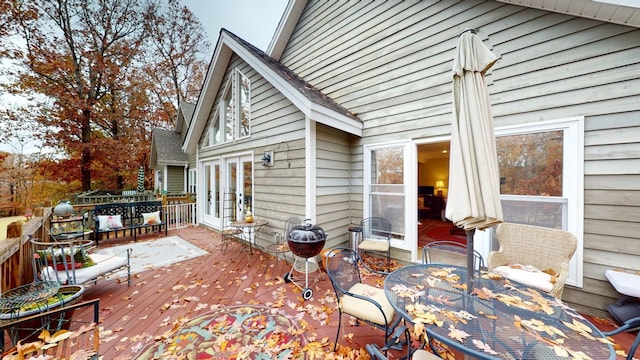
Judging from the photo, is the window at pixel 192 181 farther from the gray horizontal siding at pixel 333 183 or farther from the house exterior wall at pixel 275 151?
the gray horizontal siding at pixel 333 183

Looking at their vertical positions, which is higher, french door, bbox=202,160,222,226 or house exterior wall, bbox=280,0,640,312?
house exterior wall, bbox=280,0,640,312

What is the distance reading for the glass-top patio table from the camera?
4.40ft

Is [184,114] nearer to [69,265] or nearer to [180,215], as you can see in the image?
[180,215]

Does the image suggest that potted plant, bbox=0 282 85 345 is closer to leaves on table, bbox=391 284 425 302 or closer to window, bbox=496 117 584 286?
leaves on table, bbox=391 284 425 302

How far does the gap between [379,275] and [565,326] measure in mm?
2579

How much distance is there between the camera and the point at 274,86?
4719 mm

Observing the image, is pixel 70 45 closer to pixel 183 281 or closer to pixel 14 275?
pixel 14 275

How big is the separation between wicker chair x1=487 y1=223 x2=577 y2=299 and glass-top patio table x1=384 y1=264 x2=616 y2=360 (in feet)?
3.73

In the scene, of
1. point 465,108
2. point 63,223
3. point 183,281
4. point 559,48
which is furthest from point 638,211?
point 63,223

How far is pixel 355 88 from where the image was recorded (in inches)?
198

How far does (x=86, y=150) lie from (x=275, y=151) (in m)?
12.5

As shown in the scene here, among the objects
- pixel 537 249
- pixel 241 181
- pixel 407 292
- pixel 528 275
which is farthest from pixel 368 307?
pixel 241 181

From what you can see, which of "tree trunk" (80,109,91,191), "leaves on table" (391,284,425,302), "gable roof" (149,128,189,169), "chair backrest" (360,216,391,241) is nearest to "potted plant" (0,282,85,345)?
"leaves on table" (391,284,425,302)

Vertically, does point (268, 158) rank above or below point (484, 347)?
above
